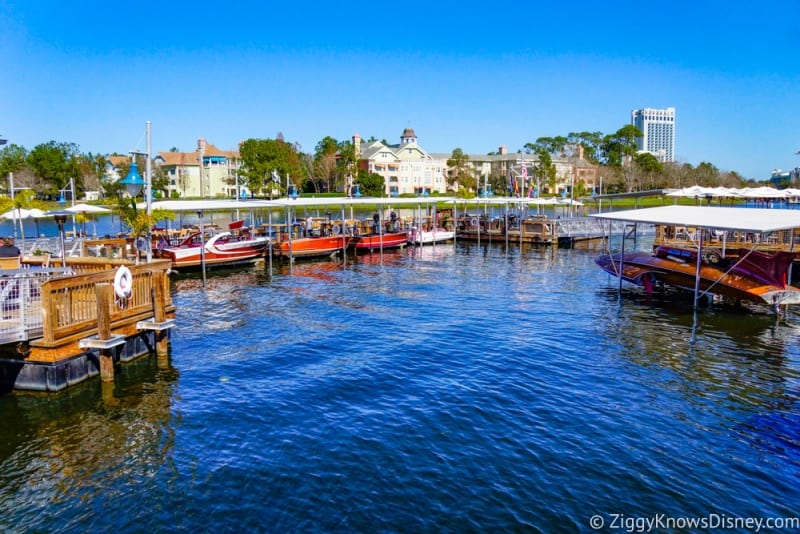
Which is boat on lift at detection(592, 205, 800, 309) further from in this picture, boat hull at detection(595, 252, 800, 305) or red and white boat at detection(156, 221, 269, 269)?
red and white boat at detection(156, 221, 269, 269)

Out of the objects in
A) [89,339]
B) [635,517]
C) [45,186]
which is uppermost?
[45,186]

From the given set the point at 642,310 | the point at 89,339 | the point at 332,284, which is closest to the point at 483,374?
the point at 89,339

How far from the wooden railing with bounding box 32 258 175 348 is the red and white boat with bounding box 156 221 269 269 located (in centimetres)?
1610

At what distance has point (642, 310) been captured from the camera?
23812 mm

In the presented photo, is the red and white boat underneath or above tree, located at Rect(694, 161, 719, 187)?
underneath

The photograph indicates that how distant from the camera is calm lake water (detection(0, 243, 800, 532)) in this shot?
9.18 metres

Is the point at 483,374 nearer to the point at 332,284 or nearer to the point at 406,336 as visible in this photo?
the point at 406,336

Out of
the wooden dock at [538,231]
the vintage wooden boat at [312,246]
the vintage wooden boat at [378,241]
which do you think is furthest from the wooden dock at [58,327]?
the wooden dock at [538,231]

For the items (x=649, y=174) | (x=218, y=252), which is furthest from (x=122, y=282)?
(x=649, y=174)

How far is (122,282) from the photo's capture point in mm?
14680

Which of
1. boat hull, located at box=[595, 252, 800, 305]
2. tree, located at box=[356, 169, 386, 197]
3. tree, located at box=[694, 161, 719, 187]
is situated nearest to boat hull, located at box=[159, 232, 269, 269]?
boat hull, located at box=[595, 252, 800, 305]

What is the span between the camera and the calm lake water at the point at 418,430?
9180mm

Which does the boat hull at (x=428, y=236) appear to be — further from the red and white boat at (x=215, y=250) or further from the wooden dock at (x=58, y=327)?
the wooden dock at (x=58, y=327)

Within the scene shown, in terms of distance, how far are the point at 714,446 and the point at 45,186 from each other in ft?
379
